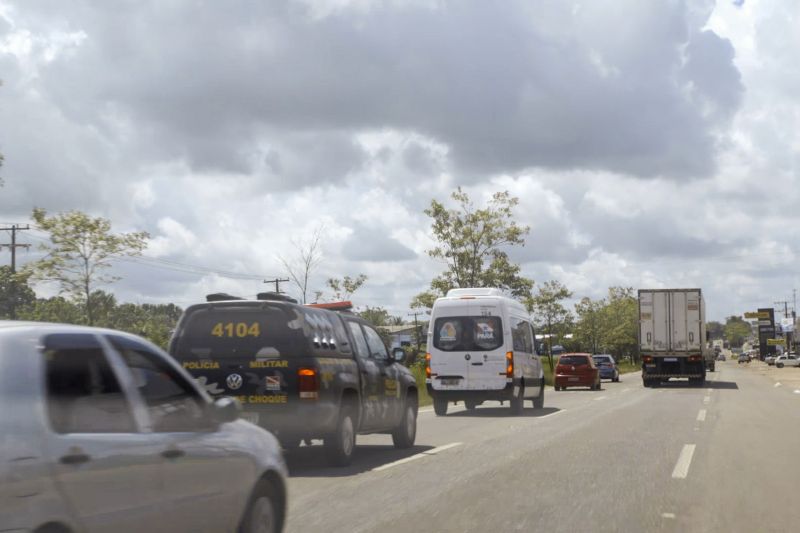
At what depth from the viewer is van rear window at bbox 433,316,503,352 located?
66.9 ft

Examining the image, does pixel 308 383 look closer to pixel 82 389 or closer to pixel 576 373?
pixel 82 389

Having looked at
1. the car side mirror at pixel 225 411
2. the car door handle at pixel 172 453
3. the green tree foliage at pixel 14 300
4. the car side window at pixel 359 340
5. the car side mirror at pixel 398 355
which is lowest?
the car door handle at pixel 172 453

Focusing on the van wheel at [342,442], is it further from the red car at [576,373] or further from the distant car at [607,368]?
the distant car at [607,368]

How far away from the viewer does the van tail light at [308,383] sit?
10.3 metres

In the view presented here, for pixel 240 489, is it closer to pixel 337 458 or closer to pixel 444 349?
pixel 337 458

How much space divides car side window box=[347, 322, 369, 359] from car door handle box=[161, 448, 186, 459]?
22.5 ft

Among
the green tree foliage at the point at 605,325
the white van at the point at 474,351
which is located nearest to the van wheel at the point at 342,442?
the white van at the point at 474,351

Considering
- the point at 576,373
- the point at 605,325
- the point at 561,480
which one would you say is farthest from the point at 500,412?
the point at 605,325

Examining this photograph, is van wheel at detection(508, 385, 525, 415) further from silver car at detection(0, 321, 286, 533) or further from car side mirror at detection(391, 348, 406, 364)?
silver car at detection(0, 321, 286, 533)

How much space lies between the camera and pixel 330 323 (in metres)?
11.4

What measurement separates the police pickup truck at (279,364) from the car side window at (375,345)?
107cm

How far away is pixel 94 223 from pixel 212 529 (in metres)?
23.3

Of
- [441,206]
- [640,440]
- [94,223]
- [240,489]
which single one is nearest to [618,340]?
[441,206]

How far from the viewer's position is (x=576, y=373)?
123ft
